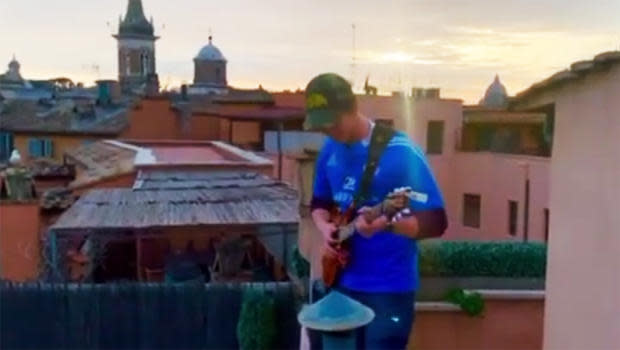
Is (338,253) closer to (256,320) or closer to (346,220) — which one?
(346,220)

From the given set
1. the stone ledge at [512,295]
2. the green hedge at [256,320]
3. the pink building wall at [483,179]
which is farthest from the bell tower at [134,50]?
the stone ledge at [512,295]

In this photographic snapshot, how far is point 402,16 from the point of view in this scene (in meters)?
3.84

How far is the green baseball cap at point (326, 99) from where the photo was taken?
1610 millimetres

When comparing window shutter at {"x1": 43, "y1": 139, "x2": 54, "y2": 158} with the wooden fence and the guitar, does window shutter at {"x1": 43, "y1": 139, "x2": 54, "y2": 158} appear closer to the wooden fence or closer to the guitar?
the wooden fence

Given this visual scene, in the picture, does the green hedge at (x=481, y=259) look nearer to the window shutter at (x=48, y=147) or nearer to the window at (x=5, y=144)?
the window shutter at (x=48, y=147)

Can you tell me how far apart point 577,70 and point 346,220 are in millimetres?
1164

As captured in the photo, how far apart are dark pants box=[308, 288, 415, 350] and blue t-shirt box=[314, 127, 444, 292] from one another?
2cm

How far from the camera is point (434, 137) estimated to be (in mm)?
13195

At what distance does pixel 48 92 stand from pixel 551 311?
26.4 m

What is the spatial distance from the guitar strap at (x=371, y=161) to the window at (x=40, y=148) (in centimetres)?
1845

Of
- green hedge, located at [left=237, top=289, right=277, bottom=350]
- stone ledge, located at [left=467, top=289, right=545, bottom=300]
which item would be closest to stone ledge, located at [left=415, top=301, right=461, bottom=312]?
→ stone ledge, located at [left=467, top=289, right=545, bottom=300]

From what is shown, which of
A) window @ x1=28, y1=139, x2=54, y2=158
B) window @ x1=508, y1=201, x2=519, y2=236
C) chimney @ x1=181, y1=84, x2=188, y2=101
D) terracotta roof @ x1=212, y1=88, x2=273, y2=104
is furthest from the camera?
chimney @ x1=181, y1=84, x2=188, y2=101

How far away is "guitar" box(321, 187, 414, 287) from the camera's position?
155 cm

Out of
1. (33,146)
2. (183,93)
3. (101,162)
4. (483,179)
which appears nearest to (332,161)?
(101,162)
